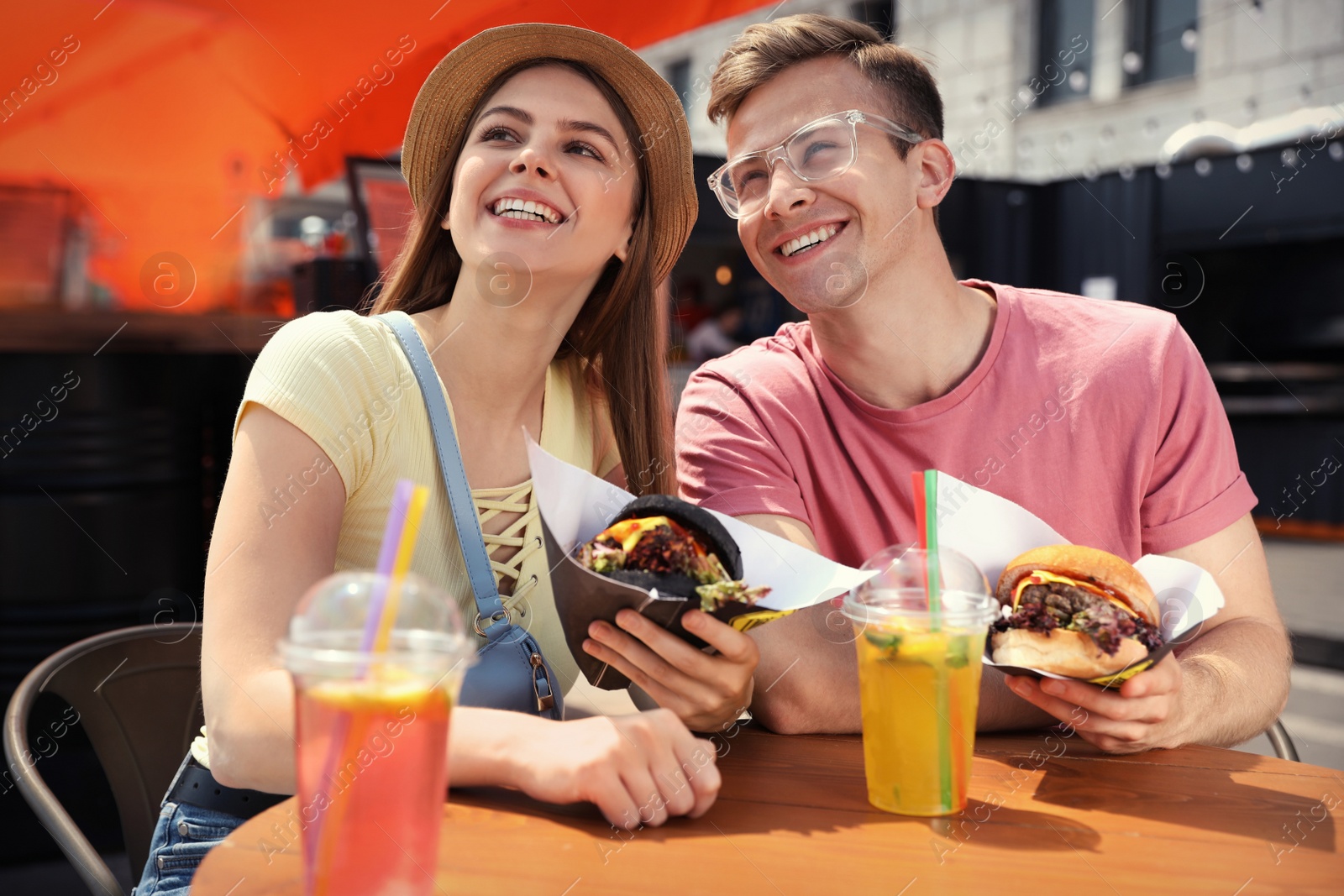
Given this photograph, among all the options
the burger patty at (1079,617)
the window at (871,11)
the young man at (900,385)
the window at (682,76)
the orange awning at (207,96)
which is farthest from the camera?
the window at (682,76)

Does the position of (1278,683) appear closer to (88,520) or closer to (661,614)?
(661,614)

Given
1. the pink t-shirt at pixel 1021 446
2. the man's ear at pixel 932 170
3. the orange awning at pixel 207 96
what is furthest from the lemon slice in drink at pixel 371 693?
the orange awning at pixel 207 96

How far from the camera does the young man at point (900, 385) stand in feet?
5.99

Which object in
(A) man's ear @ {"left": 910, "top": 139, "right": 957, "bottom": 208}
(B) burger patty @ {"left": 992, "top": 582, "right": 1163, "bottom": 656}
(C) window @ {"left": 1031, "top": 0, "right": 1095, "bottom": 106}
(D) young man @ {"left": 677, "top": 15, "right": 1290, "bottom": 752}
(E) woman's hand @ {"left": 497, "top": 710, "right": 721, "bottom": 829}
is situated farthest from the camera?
(C) window @ {"left": 1031, "top": 0, "right": 1095, "bottom": 106}

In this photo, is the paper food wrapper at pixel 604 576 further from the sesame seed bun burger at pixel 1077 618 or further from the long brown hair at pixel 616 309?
the long brown hair at pixel 616 309

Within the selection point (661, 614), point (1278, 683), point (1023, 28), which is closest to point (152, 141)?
point (661, 614)

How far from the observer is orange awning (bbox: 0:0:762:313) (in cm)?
349

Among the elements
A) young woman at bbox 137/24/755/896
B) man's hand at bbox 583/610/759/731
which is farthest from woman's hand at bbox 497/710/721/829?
man's hand at bbox 583/610/759/731

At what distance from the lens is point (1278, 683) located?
1575 mm

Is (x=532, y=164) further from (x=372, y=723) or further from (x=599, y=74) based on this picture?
(x=372, y=723)

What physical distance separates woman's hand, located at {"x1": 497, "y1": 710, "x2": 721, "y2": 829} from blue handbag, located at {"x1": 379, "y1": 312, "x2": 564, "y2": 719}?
0.24m

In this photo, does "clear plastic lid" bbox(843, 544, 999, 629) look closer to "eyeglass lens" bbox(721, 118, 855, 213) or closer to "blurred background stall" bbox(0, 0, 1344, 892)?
"eyeglass lens" bbox(721, 118, 855, 213)

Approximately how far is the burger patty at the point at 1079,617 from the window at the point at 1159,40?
1106 centimetres

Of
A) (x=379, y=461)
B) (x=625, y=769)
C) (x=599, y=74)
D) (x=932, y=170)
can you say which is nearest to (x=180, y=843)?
(x=379, y=461)
